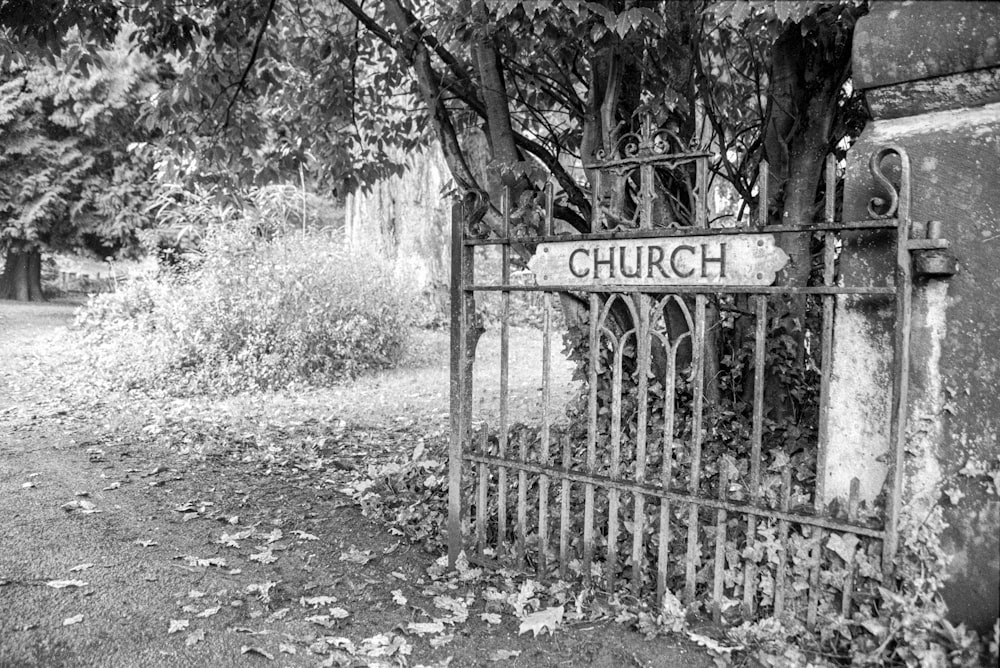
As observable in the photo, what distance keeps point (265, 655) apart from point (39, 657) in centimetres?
83

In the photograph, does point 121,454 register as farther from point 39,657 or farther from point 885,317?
point 885,317

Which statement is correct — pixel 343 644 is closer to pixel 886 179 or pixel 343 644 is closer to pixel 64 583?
pixel 64 583

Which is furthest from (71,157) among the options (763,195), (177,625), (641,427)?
(763,195)

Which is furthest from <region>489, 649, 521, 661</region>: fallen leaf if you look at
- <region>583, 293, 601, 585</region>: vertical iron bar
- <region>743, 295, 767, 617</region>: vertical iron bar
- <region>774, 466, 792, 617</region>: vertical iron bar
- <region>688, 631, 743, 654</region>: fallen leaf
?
<region>774, 466, 792, 617</region>: vertical iron bar

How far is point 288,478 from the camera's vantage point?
5.39 m

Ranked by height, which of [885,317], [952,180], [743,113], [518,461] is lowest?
[518,461]

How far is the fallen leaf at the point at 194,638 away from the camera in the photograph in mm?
2961

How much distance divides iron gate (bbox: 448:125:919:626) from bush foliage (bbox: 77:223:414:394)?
548 cm

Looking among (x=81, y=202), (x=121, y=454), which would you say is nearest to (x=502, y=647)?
(x=121, y=454)

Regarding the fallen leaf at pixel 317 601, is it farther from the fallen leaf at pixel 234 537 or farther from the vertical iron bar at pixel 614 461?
the vertical iron bar at pixel 614 461

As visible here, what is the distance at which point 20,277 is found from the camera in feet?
63.9

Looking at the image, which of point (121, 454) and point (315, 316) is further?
point (315, 316)

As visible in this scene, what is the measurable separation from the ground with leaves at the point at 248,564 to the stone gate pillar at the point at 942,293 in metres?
1.07

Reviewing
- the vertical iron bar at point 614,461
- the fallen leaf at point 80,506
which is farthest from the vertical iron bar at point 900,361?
the fallen leaf at point 80,506
